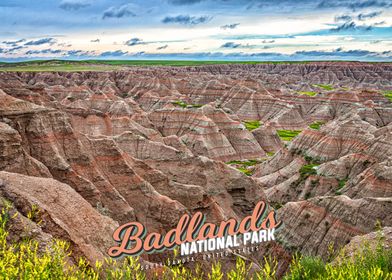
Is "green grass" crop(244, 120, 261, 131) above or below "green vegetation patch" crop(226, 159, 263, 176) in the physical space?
below

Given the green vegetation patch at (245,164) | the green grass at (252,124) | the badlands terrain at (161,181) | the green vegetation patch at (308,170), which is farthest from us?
the green grass at (252,124)

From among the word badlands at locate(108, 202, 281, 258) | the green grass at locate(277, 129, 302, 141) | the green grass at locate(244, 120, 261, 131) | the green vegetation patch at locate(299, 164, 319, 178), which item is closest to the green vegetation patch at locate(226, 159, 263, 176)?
the green vegetation patch at locate(299, 164, 319, 178)

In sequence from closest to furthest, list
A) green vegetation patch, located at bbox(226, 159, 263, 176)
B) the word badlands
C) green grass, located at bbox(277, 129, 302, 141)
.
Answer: the word badlands < green vegetation patch, located at bbox(226, 159, 263, 176) < green grass, located at bbox(277, 129, 302, 141)

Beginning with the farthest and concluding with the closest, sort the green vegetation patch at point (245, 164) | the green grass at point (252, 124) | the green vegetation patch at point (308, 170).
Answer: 1. the green grass at point (252, 124)
2. the green vegetation patch at point (245, 164)
3. the green vegetation patch at point (308, 170)

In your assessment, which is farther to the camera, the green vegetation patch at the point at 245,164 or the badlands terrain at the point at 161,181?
the green vegetation patch at the point at 245,164

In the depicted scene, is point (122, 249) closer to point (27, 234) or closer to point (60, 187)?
point (27, 234)

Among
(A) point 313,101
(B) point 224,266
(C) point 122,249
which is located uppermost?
(C) point 122,249

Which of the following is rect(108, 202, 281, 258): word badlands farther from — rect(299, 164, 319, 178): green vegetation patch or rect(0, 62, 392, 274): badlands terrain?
rect(299, 164, 319, 178): green vegetation patch

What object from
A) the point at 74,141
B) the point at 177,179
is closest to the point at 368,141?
the point at 177,179

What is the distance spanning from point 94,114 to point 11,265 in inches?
2238

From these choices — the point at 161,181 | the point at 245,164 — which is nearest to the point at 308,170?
the point at 245,164

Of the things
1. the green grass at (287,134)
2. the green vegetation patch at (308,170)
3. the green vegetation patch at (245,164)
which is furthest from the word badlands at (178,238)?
the green grass at (287,134)

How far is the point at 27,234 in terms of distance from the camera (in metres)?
14.4

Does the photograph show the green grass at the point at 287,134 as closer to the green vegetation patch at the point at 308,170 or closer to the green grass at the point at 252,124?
the green grass at the point at 252,124
